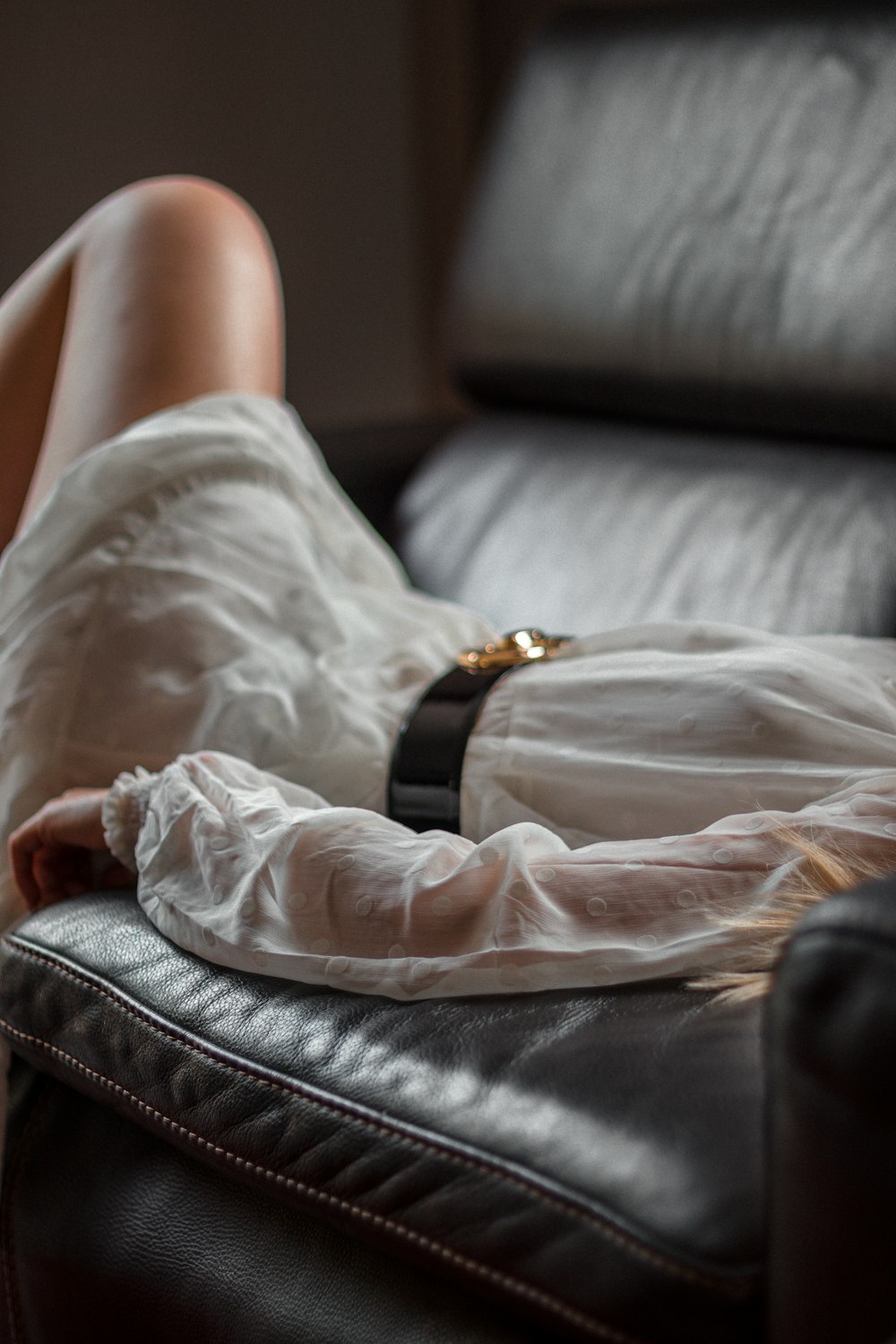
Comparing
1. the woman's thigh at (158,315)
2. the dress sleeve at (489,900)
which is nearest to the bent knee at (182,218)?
the woman's thigh at (158,315)

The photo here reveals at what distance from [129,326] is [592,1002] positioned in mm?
802

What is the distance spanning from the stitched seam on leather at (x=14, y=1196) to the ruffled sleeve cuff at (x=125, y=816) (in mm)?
167

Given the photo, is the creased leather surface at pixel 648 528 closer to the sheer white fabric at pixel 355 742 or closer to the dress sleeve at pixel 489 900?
the sheer white fabric at pixel 355 742

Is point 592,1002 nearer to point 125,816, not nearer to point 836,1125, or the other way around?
point 836,1125

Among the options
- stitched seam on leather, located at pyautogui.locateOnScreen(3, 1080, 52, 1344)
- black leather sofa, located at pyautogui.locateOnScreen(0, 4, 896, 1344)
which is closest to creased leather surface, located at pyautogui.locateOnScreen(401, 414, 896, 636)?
black leather sofa, located at pyautogui.locateOnScreen(0, 4, 896, 1344)

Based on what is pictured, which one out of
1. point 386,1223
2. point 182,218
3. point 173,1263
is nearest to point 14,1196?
point 173,1263

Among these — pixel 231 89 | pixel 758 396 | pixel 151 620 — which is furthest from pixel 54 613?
pixel 231 89

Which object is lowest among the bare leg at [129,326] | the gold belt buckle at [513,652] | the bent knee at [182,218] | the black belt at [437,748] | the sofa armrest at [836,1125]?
the black belt at [437,748]

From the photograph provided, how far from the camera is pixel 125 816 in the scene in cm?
85

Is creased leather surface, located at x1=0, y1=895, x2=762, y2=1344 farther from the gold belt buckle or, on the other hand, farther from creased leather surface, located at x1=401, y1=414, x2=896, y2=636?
creased leather surface, located at x1=401, y1=414, x2=896, y2=636

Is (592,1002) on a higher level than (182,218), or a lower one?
lower

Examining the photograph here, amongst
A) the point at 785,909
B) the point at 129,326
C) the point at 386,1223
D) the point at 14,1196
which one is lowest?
the point at 14,1196

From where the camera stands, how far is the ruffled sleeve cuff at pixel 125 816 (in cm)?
85

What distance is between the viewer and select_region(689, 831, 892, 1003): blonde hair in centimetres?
65
